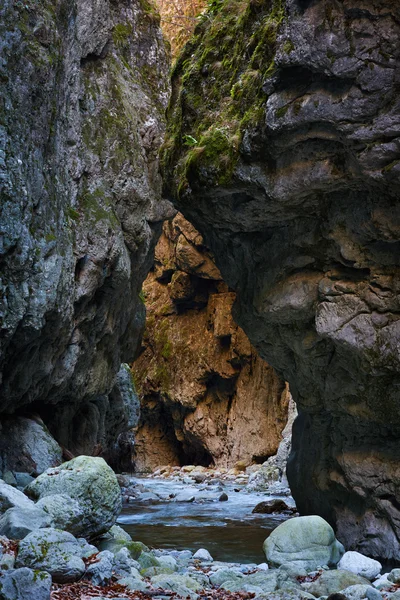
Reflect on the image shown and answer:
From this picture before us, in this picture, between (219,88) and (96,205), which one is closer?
(219,88)

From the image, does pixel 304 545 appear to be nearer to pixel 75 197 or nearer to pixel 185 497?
pixel 75 197

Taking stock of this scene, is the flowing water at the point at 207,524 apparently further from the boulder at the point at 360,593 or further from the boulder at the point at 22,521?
the boulder at the point at 22,521

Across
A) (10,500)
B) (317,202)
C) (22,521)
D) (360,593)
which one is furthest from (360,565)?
(317,202)

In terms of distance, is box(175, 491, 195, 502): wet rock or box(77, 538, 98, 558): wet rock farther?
box(175, 491, 195, 502): wet rock

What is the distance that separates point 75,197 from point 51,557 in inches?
467

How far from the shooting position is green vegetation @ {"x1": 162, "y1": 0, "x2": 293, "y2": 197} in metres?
10.7

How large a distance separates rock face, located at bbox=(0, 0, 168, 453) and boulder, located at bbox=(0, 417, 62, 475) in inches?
22.8

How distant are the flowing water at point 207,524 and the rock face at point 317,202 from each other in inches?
70.7

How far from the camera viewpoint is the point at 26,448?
15781mm

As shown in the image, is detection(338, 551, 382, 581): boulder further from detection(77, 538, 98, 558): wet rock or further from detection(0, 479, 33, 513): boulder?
detection(0, 479, 33, 513): boulder

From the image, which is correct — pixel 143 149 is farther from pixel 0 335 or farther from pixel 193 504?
pixel 193 504

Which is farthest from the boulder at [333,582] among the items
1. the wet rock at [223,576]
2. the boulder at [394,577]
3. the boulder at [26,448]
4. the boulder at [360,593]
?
the boulder at [26,448]

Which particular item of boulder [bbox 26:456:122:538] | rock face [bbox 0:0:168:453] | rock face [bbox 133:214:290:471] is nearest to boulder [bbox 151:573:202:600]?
boulder [bbox 26:456:122:538]

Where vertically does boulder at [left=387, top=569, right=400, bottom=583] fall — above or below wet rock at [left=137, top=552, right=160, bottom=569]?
below
